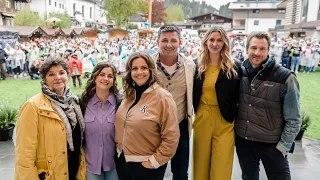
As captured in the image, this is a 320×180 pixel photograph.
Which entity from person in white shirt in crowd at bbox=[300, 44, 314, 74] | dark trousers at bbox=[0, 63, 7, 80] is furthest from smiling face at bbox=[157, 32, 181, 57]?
Result: person in white shirt in crowd at bbox=[300, 44, 314, 74]

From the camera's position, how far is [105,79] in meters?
2.66

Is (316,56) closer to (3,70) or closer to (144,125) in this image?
(144,125)

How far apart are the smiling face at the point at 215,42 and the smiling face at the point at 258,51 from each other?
Result: 0.32 m

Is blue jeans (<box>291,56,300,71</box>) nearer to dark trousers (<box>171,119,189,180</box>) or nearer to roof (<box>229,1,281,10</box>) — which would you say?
dark trousers (<box>171,119,189,180</box>)

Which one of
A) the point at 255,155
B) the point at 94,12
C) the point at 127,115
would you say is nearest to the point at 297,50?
the point at 255,155

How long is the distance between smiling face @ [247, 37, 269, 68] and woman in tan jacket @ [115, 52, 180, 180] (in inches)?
40.2

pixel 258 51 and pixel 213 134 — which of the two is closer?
pixel 258 51

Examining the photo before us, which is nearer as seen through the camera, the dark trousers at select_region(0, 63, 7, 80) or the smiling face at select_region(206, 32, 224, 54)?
the smiling face at select_region(206, 32, 224, 54)

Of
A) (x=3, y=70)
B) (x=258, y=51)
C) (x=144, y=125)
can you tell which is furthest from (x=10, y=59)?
(x=258, y=51)

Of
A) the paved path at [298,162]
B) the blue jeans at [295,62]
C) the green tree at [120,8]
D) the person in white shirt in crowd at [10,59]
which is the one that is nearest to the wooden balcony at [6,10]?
the green tree at [120,8]

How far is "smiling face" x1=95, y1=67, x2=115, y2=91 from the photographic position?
2656 mm

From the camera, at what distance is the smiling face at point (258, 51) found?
2.79 metres

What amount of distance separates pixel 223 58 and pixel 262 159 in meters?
1.15

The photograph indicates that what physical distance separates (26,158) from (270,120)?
229 centimetres
